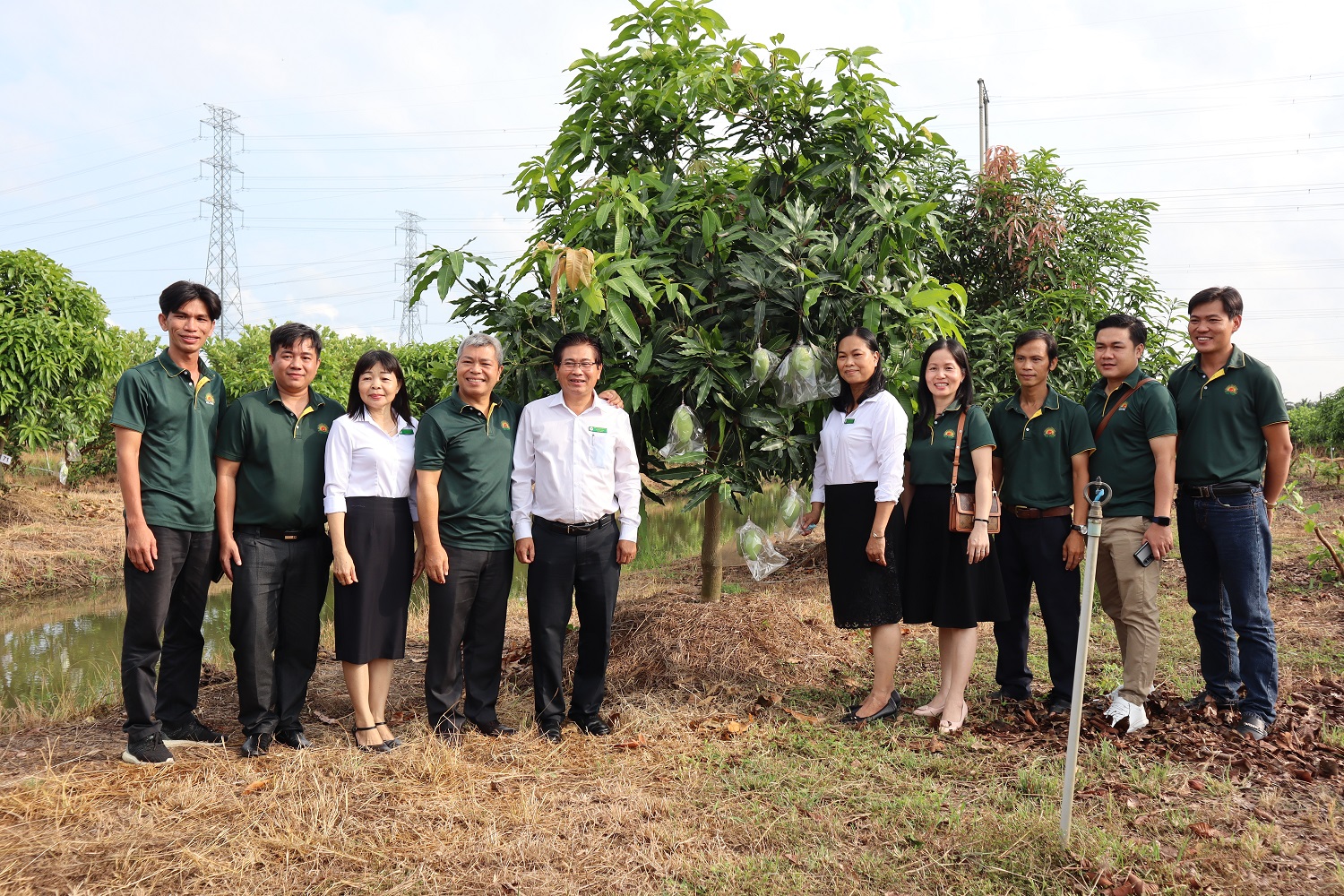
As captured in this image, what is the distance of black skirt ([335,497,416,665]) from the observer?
362 cm

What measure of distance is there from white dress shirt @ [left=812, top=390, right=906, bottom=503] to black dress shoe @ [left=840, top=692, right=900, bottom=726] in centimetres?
96

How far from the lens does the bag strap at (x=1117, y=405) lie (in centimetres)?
387

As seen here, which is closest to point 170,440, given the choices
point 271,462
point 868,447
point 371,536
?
point 271,462

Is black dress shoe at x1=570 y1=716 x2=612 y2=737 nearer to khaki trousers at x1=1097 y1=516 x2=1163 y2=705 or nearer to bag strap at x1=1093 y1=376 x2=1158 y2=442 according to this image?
khaki trousers at x1=1097 y1=516 x2=1163 y2=705

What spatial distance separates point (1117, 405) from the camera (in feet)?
12.9

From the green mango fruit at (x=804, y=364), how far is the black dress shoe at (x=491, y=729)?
1.97 m

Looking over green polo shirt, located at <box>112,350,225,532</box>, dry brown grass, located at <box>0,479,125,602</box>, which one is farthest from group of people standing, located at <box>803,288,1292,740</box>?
dry brown grass, located at <box>0,479,125,602</box>

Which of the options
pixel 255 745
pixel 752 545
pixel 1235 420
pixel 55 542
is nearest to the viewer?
pixel 255 745

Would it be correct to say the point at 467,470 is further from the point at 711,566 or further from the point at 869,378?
the point at 711,566

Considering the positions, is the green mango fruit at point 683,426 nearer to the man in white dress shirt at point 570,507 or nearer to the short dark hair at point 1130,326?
the man in white dress shirt at point 570,507

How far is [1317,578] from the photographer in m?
7.40

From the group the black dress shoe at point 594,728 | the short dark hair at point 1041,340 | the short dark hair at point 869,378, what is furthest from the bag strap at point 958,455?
the black dress shoe at point 594,728

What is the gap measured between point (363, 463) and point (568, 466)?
806mm

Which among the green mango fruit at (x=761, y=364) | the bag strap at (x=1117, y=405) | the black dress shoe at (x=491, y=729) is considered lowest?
the black dress shoe at (x=491, y=729)
